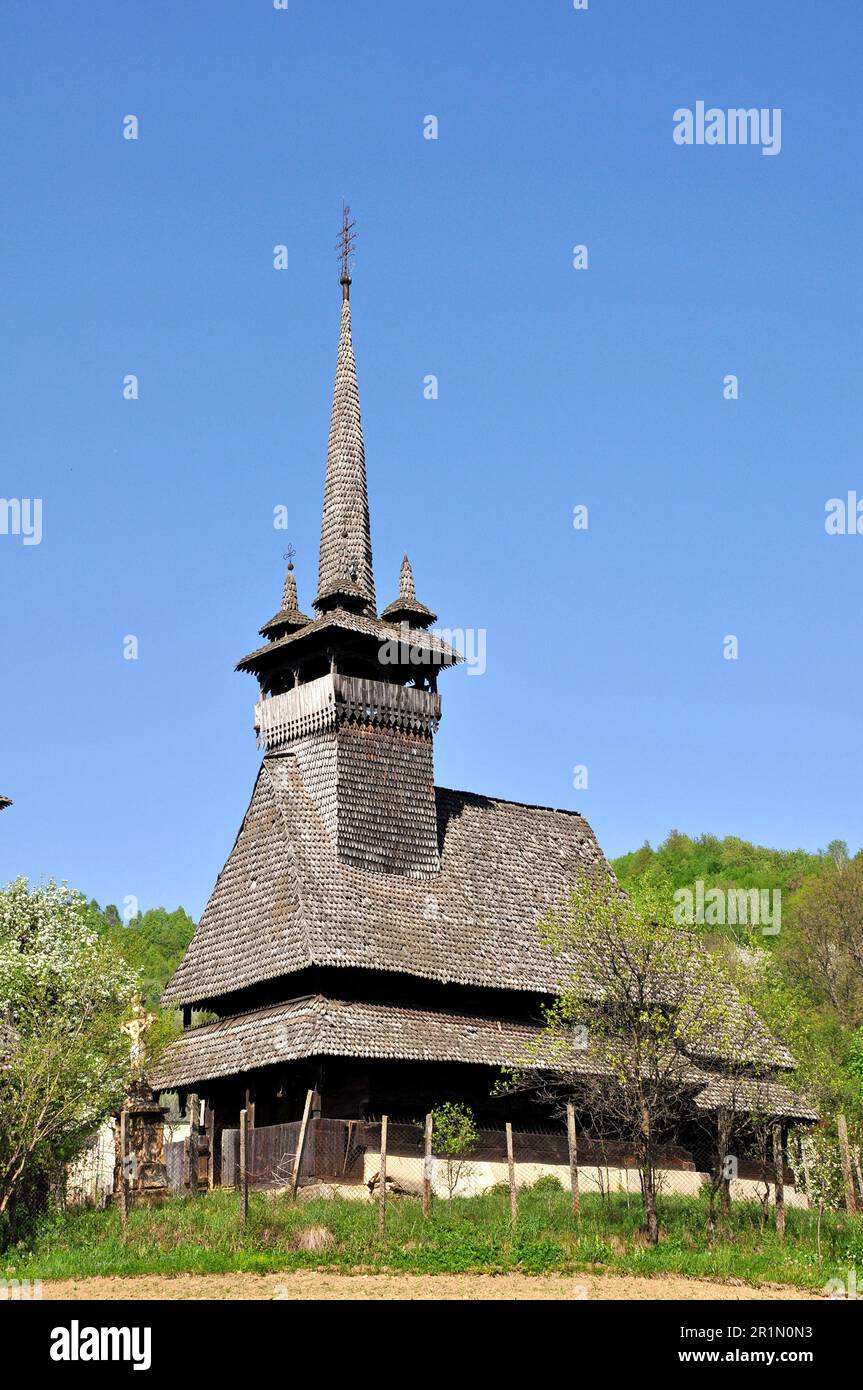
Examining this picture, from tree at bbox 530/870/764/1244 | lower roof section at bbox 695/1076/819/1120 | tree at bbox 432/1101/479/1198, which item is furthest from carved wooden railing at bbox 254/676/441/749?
lower roof section at bbox 695/1076/819/1120

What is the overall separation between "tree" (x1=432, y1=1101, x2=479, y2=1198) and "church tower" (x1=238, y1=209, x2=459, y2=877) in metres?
7.27

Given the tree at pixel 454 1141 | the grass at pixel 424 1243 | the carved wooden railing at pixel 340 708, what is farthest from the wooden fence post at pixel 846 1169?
the carved wooden railing at pixel 340 708

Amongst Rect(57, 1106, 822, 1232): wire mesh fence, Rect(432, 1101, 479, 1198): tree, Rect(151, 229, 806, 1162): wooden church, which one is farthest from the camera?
Rect(151, 229, 806, 1162): wooden church

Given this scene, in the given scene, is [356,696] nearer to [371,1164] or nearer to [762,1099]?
[371,1164]

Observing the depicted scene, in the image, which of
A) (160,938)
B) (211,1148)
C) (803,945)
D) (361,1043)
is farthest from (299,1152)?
(160,938)

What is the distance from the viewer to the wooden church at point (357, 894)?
35375 millimetres

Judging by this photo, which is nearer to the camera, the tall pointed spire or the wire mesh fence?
the wire mesh fence

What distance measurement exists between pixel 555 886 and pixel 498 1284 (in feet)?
67.6

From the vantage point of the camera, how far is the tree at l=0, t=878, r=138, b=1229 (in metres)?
27.9

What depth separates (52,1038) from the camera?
2939 centimetres

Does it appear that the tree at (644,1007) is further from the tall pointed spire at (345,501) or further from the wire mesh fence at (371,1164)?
the tall pointed spire at (345,501)

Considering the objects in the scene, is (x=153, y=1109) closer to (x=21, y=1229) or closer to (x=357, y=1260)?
(x=21, y=1229)

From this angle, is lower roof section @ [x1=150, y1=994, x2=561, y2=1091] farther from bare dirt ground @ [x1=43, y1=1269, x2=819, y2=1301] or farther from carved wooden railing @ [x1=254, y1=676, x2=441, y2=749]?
bare dirt ground @ [x1=43, y1=1269, x2=819, y2=1301]

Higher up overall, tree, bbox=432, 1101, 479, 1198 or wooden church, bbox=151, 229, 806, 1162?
wooden church, bbox=151, 229, 806, 1162
